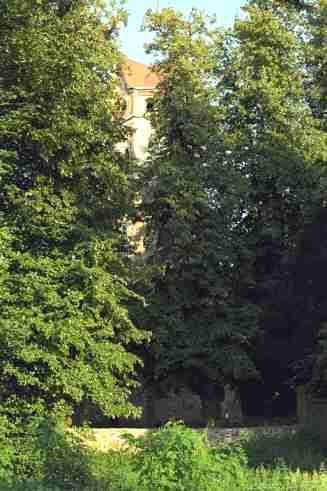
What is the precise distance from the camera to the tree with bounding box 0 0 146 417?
20109 millimetres

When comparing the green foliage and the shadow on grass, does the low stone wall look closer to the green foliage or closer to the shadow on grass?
the shadow on grass

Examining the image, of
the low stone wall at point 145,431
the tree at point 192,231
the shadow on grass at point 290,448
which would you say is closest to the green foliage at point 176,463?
the shadow on grass at point 290,448

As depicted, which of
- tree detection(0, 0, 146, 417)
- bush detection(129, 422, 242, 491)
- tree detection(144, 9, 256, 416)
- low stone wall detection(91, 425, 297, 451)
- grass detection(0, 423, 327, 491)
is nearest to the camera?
bush detection(129, 422, 242, 491)

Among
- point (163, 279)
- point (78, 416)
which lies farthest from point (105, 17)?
point (78, 416)

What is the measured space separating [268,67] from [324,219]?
691cm

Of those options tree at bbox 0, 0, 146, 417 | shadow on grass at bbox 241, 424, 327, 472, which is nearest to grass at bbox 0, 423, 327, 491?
tree at bbox 0, 0, 146, 417

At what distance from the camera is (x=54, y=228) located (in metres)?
21.5

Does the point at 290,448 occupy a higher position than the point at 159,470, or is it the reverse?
the point at 290,448

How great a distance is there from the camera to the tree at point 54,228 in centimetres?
2011

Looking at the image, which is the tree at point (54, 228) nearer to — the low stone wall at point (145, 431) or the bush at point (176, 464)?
the low stone wall at point (145, 431)

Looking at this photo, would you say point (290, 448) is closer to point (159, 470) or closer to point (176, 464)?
point (176, 464)

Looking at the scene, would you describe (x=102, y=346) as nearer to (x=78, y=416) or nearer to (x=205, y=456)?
(x=78, y=416)

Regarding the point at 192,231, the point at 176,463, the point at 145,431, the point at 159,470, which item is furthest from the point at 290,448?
the point at 159,470

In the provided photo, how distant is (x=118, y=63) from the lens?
25.0m
